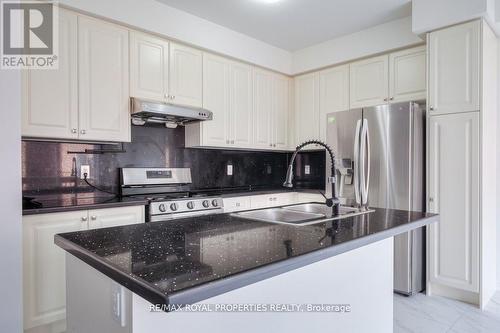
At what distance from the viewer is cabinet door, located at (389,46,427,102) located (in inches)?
123

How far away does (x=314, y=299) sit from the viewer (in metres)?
1.40

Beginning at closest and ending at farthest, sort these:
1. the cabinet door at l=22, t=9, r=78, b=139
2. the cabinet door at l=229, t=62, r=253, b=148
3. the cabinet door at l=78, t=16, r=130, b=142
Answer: the cabinet door at l=22, t=9, r=78, b=139
the cabinet door at l=78, t=16, r=130, b=142
the cabinet door at l=229, t=62, r=253, b=148

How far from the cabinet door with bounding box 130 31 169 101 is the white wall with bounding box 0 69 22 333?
105cm

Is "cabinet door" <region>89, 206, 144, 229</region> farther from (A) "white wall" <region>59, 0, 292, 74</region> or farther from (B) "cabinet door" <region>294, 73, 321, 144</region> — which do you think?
(B) "cabinet door" <region>294, 73, 321, 144</region>

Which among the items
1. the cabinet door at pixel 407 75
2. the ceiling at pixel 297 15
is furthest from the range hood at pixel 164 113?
the cabinet door at pixel 407 75

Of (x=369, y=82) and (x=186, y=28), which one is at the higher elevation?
(x=186, y=28)

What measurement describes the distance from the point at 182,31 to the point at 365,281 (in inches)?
103

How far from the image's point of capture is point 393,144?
2922 millimetres

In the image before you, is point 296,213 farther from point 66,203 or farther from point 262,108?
point 262,108

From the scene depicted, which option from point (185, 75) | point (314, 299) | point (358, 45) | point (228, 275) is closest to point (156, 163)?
point (185, 75)

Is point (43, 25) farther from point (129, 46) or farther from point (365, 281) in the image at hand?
point (365, 281)

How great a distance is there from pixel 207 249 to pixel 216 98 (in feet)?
8.29

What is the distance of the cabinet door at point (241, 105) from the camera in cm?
359

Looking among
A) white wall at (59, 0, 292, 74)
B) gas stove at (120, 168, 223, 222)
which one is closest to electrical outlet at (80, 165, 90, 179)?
gas stove at (120, 168, 223, 222)
